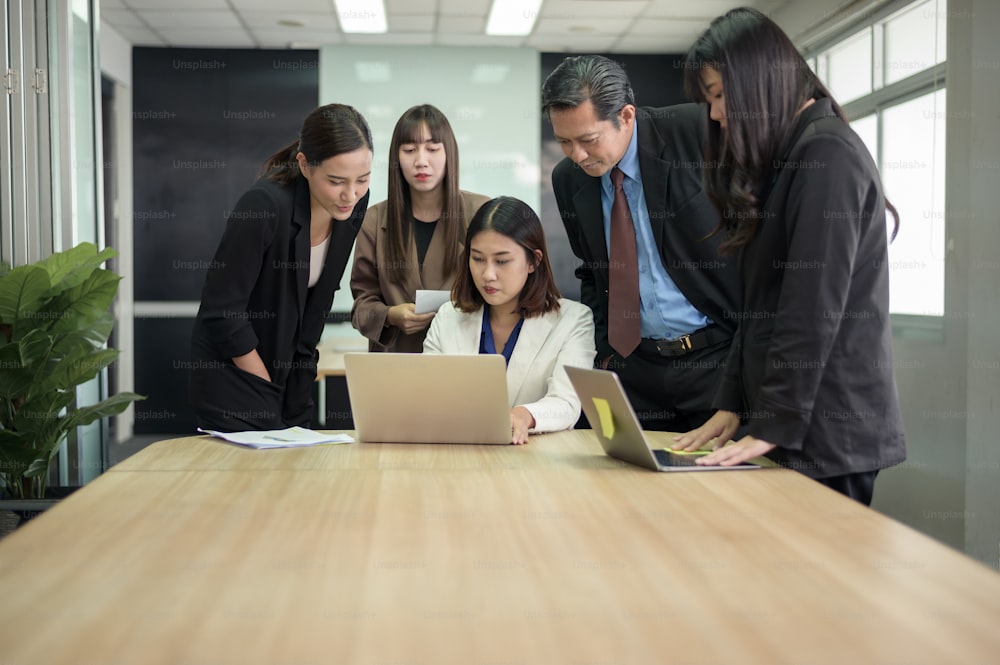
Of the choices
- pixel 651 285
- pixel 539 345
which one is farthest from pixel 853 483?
pixel 539 345

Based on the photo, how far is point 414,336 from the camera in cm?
314

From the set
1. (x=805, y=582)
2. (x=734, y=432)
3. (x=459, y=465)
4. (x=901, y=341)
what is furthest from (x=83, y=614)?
(x=901, y=341)

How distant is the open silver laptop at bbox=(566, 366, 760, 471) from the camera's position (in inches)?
71.0

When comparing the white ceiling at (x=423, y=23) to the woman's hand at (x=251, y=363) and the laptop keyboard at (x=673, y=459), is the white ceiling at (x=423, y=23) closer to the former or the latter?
the woman's hand at (x=251, y=363)

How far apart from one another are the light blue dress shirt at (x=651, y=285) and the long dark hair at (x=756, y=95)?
681 mm

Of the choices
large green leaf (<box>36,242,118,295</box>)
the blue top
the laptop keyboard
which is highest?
large green leaf (<box>36,242,118,295</box>)

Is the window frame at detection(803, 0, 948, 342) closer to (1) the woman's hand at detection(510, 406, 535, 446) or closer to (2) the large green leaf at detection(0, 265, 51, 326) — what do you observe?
(1) the woman's hand at detection(510, 406, 535, 446)

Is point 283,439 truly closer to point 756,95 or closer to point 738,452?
point 738,452

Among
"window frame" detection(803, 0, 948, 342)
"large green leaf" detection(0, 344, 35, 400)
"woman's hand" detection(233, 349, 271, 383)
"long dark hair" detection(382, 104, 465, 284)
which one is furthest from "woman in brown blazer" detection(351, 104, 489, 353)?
"window frame" detection(803, 0, 948, 342)

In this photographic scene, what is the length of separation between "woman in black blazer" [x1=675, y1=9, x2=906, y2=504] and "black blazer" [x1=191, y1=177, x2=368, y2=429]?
133 centimetres

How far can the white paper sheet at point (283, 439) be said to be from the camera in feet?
7.11

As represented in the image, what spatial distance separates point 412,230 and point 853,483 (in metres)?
1.73

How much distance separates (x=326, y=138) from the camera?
264 centimetres

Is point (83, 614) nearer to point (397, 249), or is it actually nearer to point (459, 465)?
point (459, 465)
